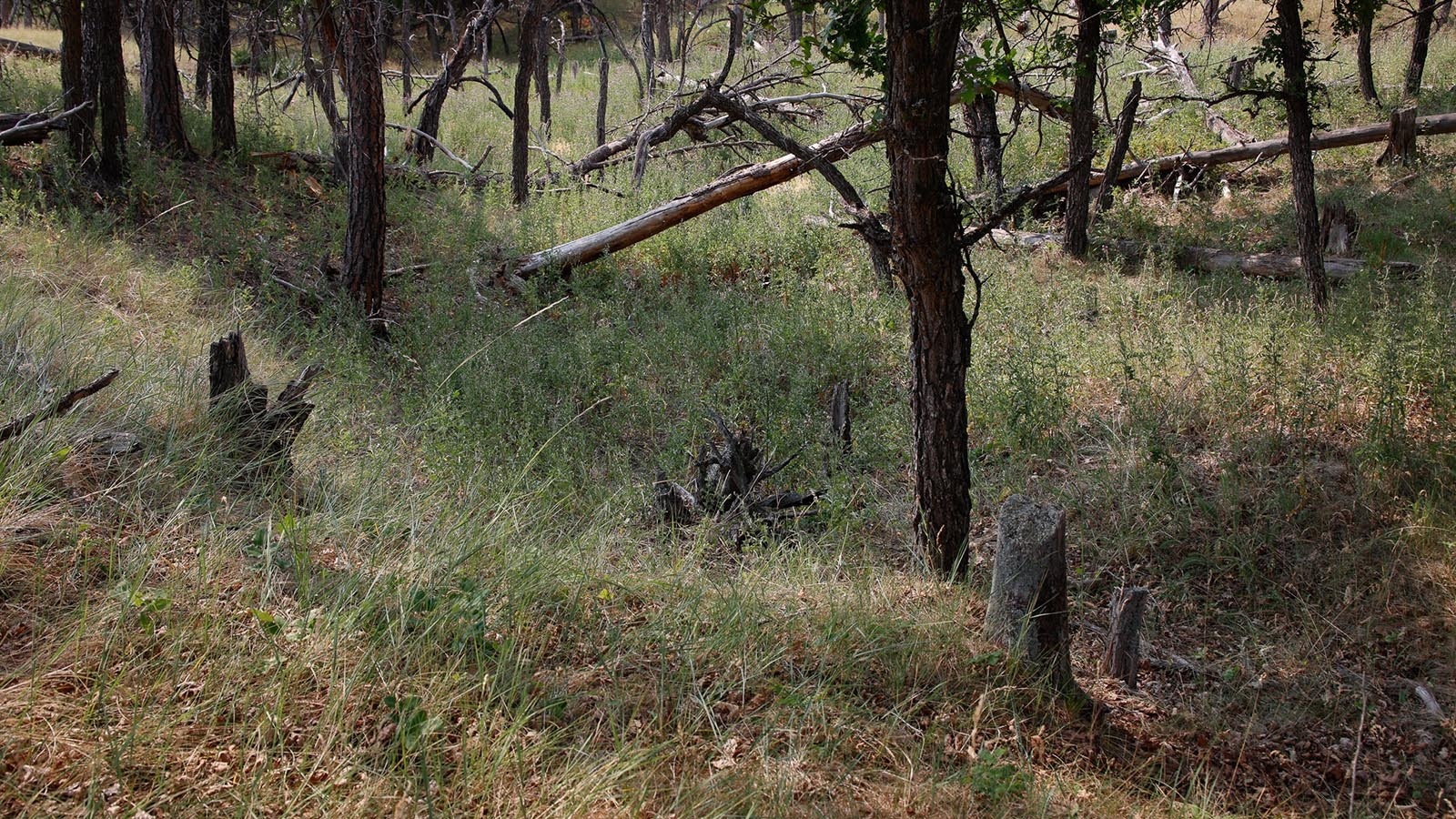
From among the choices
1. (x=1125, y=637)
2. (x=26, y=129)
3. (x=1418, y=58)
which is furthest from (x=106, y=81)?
(x=1418, y=58)

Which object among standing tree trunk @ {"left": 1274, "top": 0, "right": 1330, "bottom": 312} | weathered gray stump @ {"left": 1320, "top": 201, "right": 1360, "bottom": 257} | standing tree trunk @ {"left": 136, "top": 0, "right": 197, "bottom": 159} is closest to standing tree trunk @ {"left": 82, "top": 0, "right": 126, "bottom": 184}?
standing tree trunk @ {"left": 136, "top": 0, "right": 197, "bottom": 159}

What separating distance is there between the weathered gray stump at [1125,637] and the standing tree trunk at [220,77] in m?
11.0

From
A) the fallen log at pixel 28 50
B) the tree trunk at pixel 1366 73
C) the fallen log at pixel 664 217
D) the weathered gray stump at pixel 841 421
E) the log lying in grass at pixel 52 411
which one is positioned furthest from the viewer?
the fallen log at pixel 28 50

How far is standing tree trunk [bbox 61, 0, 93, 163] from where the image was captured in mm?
9336

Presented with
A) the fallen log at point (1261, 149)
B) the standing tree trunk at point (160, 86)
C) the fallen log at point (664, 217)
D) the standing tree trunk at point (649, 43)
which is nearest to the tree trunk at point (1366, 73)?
the fallen log at point (1261, 149)

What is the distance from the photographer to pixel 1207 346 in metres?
6.77

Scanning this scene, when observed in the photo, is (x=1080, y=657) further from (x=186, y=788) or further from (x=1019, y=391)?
(x=186, y=788)

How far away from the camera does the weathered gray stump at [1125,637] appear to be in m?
3.71

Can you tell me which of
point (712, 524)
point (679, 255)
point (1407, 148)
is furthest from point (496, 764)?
point (1407, 148)

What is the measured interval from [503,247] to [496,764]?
8.45m

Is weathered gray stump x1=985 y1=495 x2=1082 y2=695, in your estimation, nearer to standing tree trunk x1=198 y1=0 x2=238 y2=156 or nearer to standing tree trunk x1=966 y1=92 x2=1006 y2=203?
standing tree trunk x1=966 y1=92 x2=1006 y2=203

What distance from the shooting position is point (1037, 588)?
11.4 ft

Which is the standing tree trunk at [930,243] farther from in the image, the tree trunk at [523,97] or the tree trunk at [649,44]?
the tree trunk at [649,44]

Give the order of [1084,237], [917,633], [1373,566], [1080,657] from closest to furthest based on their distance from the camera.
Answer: [917,633], [1080,657], [1373,566], [1084,237]
